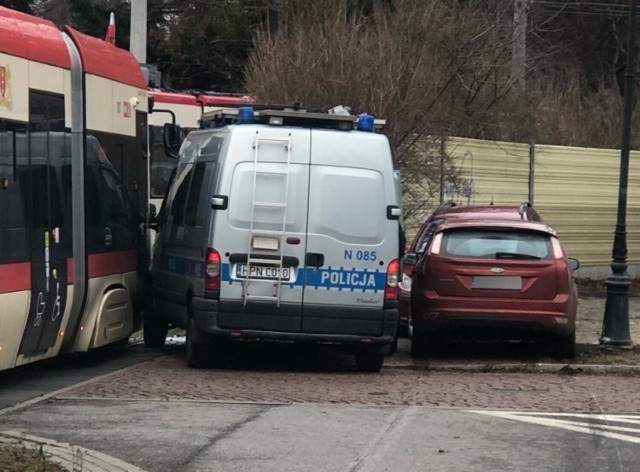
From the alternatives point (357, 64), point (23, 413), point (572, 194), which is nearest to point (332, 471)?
point (23, 413)

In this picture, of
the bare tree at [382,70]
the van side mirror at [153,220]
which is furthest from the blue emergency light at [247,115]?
the bare tree at [382,70]

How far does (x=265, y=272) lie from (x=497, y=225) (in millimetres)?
2877

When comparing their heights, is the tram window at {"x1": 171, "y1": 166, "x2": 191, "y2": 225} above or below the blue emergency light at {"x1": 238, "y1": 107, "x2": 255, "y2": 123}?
below

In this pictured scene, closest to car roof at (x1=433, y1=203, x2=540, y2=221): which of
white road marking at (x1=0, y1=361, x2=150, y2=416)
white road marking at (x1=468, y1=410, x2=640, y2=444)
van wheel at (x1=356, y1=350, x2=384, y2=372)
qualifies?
van wheel at (x1=356, y1=350, x2=384, y2=372)

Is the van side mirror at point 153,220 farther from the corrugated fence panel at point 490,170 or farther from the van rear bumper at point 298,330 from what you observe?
the corrugated fence panel at point 490,170

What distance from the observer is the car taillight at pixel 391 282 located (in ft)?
36.9

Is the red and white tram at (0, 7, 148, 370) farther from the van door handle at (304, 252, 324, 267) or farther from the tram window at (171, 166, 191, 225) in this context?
the van door handle at (304, 252, 324, 267)

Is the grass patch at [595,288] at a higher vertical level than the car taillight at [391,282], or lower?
lower

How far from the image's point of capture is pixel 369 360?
39.1ft

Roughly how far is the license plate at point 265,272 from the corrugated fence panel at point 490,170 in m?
9.03

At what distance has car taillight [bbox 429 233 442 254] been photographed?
12500 mm

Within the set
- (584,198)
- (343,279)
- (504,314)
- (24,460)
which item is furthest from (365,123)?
(584,198)

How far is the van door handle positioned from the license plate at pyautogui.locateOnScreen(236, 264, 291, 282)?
20 cm

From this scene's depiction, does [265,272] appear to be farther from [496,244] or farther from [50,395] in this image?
[496,244]
